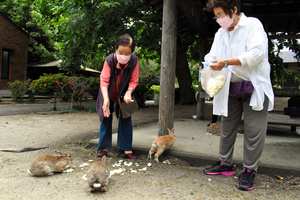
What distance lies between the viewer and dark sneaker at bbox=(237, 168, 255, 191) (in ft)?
7.89

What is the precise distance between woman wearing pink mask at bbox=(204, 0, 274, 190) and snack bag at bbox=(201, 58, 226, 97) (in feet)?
0.24

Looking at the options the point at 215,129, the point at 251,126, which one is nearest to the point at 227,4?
the point at 251,126

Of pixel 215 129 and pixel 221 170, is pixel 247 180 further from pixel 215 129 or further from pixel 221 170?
pixel 215 129

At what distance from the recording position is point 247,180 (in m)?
2.43

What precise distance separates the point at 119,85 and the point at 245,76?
5.46ft

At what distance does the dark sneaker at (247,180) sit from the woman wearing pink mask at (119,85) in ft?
5.06

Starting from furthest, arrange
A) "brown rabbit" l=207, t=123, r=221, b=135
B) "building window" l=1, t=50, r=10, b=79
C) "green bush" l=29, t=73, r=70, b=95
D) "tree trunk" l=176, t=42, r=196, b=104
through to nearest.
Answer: "building window" l=1, t=50, r=10, b=79 → "tree trunk" l=176, t=42, r=196, b=104 → "green bush" l=29, t=73, r=70, b=95 → "brown rabbit" l=207, t=123, r=221, b=135

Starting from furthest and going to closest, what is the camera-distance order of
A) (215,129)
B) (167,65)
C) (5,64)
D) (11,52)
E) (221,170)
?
(11,52), (5,64), (215,129), (167,65), (221,170)

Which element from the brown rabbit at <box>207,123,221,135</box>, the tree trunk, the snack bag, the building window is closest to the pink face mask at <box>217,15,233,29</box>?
the snack bag

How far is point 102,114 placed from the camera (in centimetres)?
326

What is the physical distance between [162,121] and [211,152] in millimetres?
938

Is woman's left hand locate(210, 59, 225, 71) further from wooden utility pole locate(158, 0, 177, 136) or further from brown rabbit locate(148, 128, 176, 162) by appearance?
wooden utility pole locate(158, 0, 177, 136)

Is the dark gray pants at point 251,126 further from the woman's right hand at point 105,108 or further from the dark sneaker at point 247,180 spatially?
the woman's right hand at point 105,108

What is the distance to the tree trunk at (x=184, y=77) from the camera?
11.3 m
